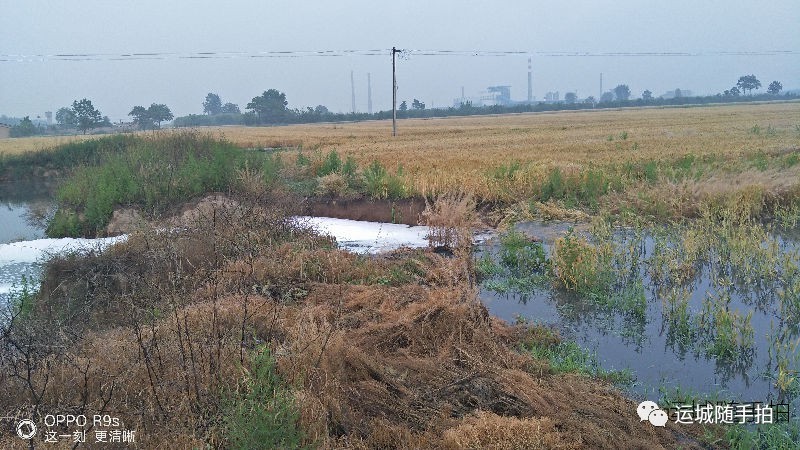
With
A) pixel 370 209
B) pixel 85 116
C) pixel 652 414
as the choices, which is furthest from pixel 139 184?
pixel 85 116

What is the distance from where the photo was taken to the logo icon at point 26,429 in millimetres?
4031

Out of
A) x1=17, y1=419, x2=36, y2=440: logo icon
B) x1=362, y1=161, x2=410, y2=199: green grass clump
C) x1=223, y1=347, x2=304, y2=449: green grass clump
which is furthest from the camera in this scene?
x1=362, y1=161, x2=410, y2=199: green grass clump

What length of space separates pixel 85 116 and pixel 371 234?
223ft

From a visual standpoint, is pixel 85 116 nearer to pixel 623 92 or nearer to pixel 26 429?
pixel 26 429

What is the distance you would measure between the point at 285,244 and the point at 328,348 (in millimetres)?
5058

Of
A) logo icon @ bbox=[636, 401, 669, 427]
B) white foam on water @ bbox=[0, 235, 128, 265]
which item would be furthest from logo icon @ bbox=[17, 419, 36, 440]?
white foam on water @ bbox=[0, 235, 128, 265]

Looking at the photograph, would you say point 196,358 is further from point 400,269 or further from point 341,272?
point 400,269

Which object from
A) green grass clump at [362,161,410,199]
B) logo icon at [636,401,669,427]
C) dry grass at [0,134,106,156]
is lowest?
logo icon at [636,401,669,427]

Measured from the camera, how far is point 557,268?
31.2ft

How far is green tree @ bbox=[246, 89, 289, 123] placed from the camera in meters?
82.2

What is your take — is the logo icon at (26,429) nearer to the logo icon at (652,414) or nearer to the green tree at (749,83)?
the logo icon at (652,414)

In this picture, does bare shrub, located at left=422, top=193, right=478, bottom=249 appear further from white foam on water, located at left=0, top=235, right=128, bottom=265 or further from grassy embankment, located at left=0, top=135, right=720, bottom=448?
white foam on water, located at left=0, top=235, right=128, bottom=265

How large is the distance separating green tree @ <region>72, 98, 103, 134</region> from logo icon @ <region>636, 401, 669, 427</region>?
7491 centimetres

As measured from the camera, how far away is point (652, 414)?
489cm
